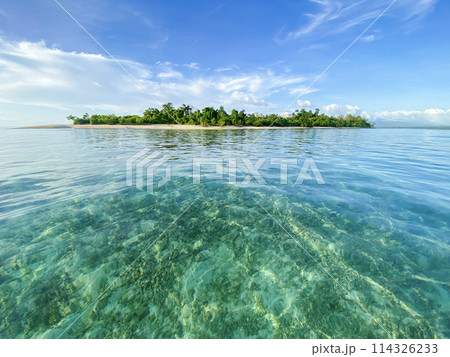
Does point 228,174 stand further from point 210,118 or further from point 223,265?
point 210,118

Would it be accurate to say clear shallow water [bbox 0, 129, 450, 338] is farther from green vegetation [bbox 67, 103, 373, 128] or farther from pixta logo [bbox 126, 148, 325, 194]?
green vegetation [bbox 67, 103, 373, 128]

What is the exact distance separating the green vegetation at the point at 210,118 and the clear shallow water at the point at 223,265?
7765 cm

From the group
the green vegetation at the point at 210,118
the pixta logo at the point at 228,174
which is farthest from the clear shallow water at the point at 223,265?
the green vegetation at the point at 210,118

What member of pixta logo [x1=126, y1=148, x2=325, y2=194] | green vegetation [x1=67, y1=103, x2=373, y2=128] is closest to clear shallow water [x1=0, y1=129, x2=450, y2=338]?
pixta logo [x1=126, y1=148, x2=325, y2=194]

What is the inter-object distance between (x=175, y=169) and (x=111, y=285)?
9006 mm

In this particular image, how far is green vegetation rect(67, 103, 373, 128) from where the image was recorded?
96.1 m

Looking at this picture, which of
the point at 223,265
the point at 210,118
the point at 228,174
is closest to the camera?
the point at 223,265

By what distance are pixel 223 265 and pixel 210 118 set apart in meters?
96.5

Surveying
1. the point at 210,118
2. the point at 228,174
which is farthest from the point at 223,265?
the point at 210,118

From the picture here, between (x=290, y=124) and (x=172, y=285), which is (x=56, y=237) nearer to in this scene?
(x=172, y=285)

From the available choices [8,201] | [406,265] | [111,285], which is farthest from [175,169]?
[406,265]

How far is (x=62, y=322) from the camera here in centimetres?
303

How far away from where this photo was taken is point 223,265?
4164 millimetres

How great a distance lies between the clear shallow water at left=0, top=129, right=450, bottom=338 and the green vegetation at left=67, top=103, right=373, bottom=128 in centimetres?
7765
